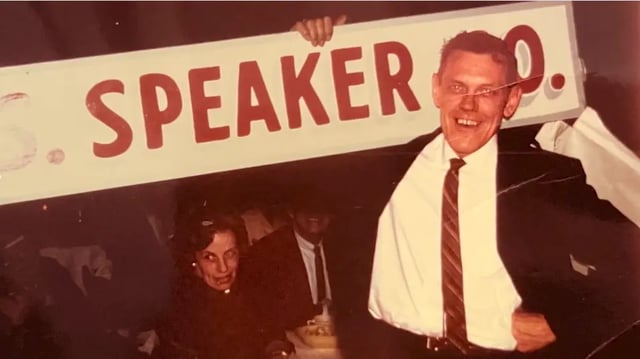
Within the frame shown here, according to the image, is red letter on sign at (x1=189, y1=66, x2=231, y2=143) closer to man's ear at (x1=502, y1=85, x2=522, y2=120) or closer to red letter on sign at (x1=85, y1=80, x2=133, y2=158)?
red letter on sign at (x1=85, y1=80, x2=133, y2=158)

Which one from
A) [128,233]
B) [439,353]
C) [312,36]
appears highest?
[312,36]

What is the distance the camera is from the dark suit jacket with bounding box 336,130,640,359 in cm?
55

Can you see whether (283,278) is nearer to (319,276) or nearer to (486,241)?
(319,276)

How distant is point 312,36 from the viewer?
55 centimetres

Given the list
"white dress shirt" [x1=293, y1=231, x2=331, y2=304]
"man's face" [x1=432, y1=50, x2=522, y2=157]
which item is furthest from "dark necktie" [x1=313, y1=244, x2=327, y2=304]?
"man's face" [x1=432, y1=50, x2=522, y2=157]

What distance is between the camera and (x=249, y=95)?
0.54 meters

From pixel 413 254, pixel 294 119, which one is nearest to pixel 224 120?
pixel 294 119

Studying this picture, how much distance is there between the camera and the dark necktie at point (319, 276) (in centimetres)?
54

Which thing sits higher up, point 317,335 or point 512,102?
point 512,102

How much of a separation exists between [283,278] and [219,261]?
4 centimetres

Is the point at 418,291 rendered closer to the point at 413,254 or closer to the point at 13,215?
the point at 413,254

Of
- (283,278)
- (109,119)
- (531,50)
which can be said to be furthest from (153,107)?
(531,50)

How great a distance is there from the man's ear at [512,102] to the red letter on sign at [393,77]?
0.19 ft

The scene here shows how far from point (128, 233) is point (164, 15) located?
137 mm
